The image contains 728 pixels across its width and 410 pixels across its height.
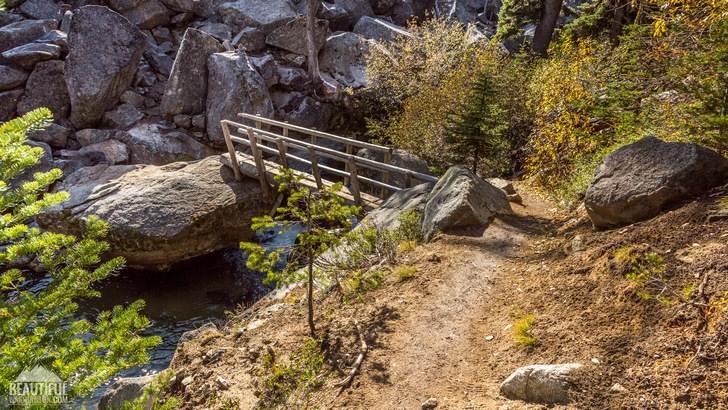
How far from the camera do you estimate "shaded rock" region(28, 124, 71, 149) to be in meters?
A: 18.6

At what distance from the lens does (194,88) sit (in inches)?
836

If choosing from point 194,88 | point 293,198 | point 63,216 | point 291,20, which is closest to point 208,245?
point 63,216

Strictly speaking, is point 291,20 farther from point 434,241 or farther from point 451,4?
point 434,241

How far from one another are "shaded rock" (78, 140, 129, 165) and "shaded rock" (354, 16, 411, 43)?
1474 centimetres

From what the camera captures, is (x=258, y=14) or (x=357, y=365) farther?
(x=258, y=14)

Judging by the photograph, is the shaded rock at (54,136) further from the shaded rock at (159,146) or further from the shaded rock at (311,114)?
the shaded rock at (311,114)

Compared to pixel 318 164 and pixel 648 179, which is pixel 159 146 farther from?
pixel 648 179

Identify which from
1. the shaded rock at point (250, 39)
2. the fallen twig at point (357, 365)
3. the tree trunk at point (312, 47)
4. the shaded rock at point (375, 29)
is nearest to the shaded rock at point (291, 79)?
the tree trunk at point (312, 47)

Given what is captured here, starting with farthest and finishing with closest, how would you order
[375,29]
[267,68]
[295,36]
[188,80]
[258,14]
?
[375,29], [258,14], [295,36], [267,68], [188,80]

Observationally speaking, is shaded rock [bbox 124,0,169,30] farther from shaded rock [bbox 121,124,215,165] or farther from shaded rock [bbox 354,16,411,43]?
shaded rock [bbox 354,16,411,43]

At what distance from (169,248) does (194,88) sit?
12.1 meters

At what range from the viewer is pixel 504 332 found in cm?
489

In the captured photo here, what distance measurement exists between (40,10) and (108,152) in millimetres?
10932

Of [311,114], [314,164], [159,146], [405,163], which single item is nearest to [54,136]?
[159,146]
